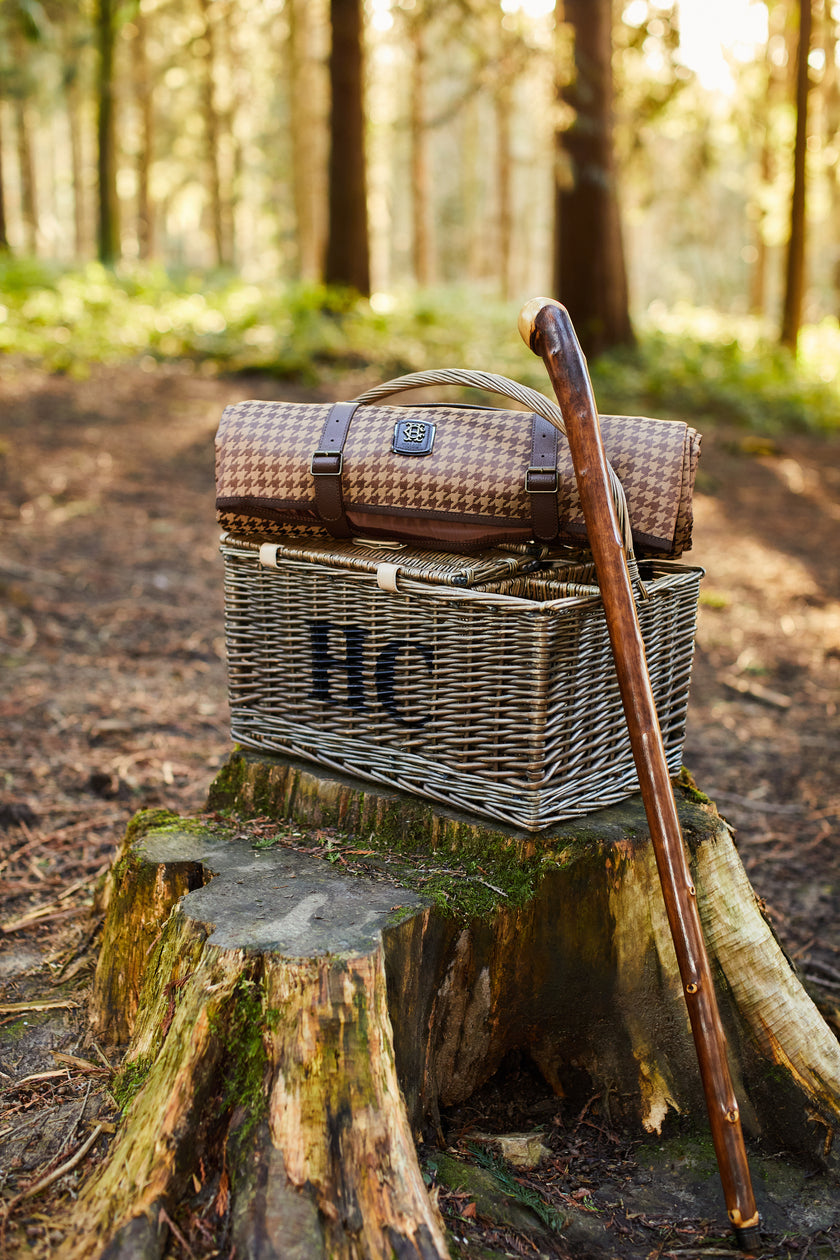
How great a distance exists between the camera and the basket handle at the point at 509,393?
1878 mm

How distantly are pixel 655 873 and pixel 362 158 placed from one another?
38.2ft

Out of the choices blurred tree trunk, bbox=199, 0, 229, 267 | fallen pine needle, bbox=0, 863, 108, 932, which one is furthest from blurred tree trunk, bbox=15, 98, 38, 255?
fallen pine needle, bbox=0, 863, 108, 932

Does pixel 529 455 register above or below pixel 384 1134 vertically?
above

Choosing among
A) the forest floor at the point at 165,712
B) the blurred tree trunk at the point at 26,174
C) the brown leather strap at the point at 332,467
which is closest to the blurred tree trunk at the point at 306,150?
the blurred tree trunk at the point at 26,174

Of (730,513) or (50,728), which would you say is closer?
(50,728)

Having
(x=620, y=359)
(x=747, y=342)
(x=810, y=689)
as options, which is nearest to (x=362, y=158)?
(x=620, y=359)

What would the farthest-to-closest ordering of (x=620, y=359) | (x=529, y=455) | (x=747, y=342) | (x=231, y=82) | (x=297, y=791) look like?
1. (x=231, y=82)
2. (x=747, y=342)
3. (x=620, y=359)
4. (x=297, y=791)
5. (x=529, y=455)

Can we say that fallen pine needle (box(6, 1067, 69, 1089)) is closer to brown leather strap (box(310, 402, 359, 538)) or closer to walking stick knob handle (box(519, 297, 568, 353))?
brown leather strap (box(310, 402, 359, 538))

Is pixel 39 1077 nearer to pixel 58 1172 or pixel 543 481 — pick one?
pixel 58 1172

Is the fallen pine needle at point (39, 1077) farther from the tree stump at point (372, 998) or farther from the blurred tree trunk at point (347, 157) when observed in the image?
the blurred tree trunk at point (347, 157)

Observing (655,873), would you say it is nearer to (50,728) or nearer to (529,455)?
(529,455)

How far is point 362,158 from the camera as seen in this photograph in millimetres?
11703

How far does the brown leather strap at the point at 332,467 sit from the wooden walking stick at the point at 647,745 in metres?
0.48

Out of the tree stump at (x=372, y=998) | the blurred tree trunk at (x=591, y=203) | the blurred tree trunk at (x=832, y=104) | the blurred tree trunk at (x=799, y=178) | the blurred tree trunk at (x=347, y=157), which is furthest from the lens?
the blurred tree trunk at (x=832, y=104)
